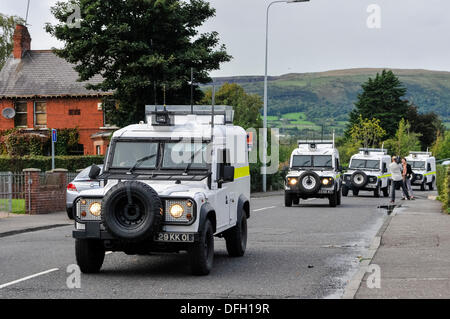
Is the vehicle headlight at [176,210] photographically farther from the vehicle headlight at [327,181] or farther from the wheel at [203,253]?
the vehicle headlight at [327,181]

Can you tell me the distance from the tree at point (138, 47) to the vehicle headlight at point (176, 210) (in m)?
21.6

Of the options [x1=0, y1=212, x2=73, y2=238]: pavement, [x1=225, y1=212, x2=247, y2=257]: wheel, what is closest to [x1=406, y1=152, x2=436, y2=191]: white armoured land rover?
[x1=0, y1=212, x2=73, y2=238]: pavement

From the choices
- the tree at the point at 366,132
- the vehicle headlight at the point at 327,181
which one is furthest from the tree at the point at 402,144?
the vehicle headlight at the point at 327,181

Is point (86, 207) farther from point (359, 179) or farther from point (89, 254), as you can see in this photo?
point (359, 179)

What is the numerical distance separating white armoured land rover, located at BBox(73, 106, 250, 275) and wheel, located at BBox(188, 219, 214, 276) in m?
0.01

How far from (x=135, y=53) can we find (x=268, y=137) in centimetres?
Answer: 1638

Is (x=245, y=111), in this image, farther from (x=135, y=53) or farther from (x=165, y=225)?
(x=165, y=225)

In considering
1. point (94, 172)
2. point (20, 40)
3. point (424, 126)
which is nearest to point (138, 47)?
point (94, 172)

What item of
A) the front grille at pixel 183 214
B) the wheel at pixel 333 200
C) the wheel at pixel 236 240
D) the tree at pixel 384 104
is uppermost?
the tree at pixel 384 104

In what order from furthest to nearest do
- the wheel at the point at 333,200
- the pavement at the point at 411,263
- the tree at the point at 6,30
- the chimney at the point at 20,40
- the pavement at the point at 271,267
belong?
1. the tree at the point at 6,30
2. the chimney at the point at 20,40
3. the wheel at the point at 333,200
4. the pavement at the point at 271,267
5. the pavement at the point at 411,263

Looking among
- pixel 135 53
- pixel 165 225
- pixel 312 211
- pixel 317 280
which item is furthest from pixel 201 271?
pixel 135 53

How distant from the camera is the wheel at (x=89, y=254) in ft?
34.1

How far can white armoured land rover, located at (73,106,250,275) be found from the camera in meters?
10.0

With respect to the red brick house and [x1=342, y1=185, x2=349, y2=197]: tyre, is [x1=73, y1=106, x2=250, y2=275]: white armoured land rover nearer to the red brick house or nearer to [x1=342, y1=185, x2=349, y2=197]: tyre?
[x1=342, y1=185, x2=349, y2=197]: tyre
